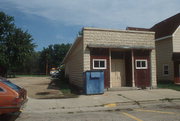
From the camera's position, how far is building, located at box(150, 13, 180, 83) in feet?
62.3

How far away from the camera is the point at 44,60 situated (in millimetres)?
72875

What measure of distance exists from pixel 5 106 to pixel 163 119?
17.5ft

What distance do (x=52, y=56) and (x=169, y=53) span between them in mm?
60814

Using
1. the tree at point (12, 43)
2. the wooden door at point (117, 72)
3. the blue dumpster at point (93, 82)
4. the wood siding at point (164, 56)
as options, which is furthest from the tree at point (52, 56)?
the blue dumpster at point (93, 82)

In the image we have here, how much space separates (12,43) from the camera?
35188 millimetres

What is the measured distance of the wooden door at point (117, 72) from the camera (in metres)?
14.1

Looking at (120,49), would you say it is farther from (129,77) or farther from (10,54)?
(10,54)

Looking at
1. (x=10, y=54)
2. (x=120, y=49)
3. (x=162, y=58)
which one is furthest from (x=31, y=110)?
(x=10, y=54)

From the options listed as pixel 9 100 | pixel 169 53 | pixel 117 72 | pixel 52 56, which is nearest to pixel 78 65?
pixel 117 72

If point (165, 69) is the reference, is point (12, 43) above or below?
above

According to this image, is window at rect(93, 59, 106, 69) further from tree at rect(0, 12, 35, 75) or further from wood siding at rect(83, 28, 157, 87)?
tree at rect(0, 12, 35, 75)

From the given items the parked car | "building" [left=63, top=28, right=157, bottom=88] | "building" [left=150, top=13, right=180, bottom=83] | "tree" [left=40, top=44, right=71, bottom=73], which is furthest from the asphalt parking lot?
"tree" [left=40, top=44, right=71, bottom=73]

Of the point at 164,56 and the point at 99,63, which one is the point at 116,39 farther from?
the point at 164,56

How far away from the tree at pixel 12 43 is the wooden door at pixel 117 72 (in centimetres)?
2609
